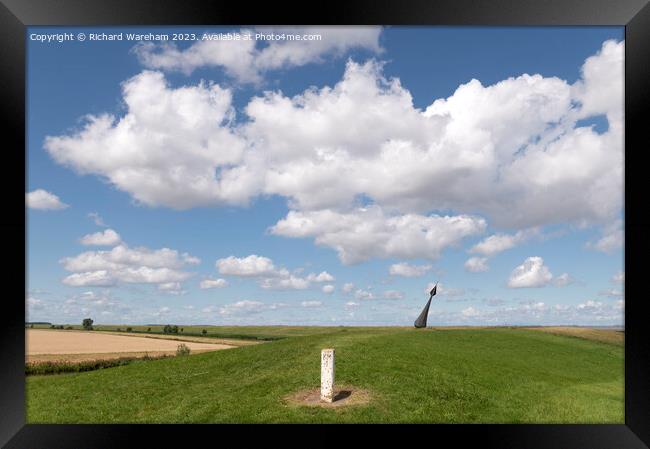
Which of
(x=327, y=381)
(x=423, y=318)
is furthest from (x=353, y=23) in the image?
(x=423, y=318)

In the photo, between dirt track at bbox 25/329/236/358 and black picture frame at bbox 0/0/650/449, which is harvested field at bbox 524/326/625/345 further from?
black picture frame at bbox 0/0/650/449

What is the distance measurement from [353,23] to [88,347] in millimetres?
36235

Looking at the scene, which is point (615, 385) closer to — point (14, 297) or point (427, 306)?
point (427, 306)

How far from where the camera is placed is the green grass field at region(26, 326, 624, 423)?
14102 mm

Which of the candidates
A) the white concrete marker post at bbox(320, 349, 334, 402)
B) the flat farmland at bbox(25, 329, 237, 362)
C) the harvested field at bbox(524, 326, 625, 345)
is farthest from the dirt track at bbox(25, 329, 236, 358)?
the harvested field at bbox(524, 326, 625, 345)

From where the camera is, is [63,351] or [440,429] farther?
[63,351]

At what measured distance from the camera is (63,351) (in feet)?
106

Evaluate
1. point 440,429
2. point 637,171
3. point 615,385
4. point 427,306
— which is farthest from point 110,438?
point 427,306

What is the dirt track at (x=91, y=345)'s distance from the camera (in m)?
33.2

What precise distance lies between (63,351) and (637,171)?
36048 mm

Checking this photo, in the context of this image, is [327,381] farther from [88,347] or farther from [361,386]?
[88,347]

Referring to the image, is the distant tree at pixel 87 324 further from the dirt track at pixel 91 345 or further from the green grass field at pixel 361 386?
the green grass field at pixel 361 386

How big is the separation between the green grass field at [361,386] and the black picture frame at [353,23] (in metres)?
4.78

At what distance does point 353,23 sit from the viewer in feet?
29.9
